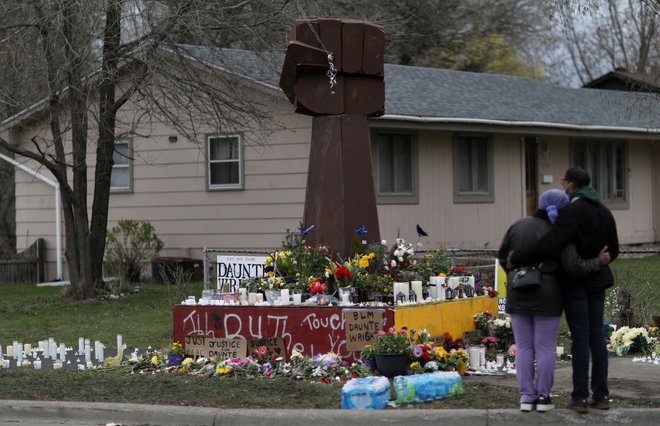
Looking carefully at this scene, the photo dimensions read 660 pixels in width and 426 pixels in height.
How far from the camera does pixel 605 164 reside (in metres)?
27.8

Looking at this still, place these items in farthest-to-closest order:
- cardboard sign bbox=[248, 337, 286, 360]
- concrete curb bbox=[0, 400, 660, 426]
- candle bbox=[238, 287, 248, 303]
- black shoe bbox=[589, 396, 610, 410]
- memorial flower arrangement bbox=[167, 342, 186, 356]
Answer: candle bbox=[238, 287, 248, 303]
memorial flower arrangement bbox=[167, 342, 186, 356]
cardboard sign bbox=[248, 337, 286, 360]
black shoe bbox=[589, 396, 610, 410]
concrete curb bbox=[0, 400, 660, 426]

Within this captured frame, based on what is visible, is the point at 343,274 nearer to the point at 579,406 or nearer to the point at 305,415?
the point at 305,415

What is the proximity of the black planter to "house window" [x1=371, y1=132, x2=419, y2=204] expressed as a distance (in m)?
11.9

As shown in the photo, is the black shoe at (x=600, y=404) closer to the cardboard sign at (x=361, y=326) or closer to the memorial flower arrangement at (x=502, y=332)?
the cardboard sign at (x=361, y=326)

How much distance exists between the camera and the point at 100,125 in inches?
737

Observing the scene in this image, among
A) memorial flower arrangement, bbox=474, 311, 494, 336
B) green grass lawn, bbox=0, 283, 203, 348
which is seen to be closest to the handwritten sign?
green grass lawn, bbox=0, 283, 203, 348

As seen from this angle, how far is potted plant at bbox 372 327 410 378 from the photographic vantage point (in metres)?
10.3

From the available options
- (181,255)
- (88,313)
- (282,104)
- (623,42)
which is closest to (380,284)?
(88,313)

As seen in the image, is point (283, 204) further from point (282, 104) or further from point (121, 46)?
point (121, 46)

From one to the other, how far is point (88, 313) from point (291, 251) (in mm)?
6806

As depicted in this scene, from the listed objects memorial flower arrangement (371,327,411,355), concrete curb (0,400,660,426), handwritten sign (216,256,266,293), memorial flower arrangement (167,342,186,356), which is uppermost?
handwritten sign (216,256,266,293)

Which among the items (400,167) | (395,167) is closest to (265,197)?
(395,167)

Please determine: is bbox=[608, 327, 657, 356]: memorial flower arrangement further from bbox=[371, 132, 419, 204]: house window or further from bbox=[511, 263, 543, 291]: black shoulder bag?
bbox=[371, 132, 419, 204]: house window

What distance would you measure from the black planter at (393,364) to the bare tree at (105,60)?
8.07m
